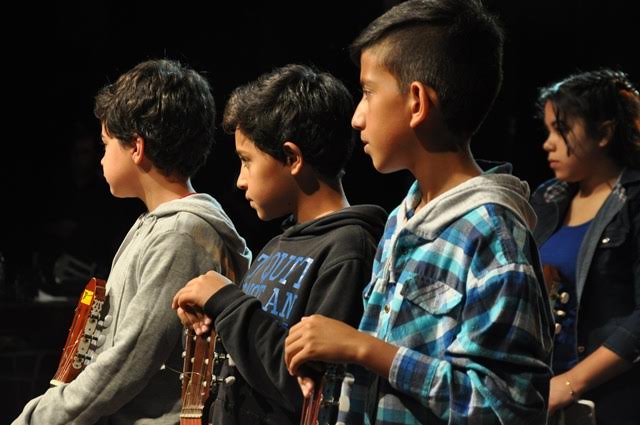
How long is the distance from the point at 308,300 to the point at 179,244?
0.35 meters

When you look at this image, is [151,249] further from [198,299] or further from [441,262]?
[441,262]

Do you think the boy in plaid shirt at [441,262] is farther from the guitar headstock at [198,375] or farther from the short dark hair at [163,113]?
the short dark hair at [163,113]

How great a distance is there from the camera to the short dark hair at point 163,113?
204cm

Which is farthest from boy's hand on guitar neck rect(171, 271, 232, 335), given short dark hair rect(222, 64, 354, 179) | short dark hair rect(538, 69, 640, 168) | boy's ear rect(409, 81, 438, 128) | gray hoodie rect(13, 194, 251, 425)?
short dark hair rect(538, 69, 640, 168)

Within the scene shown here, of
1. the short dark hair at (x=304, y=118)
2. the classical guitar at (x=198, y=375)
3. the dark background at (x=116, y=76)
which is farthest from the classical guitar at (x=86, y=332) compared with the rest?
the dark background at (x=116, y=76)

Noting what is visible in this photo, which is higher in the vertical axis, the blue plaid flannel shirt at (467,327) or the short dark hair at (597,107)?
the short dark hair at (597,107)

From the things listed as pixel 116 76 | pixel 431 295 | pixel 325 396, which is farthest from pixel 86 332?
pixel 116 76

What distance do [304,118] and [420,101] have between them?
0.47 m

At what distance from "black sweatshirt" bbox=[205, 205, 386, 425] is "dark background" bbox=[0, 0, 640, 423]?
1.30m

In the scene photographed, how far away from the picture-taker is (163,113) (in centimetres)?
205

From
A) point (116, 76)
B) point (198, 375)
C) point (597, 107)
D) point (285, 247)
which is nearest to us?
point (198, 375)

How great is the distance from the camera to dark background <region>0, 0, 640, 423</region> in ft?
10.2

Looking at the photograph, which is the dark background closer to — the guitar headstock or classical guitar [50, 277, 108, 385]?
classical guitar [50, 277, 108, 385]

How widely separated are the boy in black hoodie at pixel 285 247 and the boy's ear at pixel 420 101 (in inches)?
12.9
